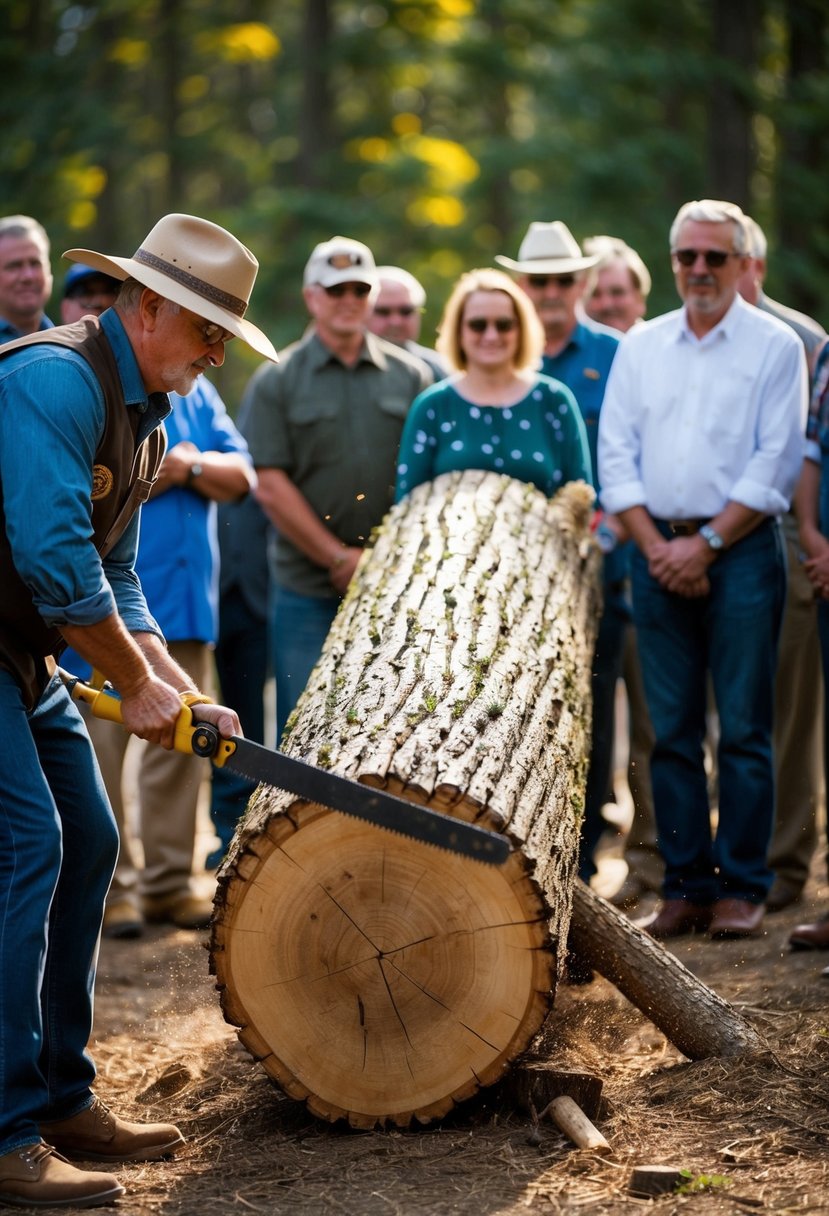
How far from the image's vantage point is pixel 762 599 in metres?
5.98

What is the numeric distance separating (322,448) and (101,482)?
3.32 meters

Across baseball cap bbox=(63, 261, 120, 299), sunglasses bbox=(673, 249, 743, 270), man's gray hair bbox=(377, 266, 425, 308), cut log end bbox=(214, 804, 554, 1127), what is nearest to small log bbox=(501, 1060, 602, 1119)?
cut log end bbox=(214, 804, 554, 1127)

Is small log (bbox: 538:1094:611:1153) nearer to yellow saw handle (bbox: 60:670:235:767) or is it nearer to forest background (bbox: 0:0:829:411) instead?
yellow saw handle (bbox: 60:670:235:767)

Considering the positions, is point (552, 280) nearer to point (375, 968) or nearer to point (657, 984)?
point (657, 984)

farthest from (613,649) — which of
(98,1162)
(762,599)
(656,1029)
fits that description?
(98,1162)

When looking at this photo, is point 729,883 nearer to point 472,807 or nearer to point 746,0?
point 472,807

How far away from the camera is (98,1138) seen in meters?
3.87

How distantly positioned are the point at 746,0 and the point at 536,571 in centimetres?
1397

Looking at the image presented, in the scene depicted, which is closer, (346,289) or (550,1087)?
(550,1087)

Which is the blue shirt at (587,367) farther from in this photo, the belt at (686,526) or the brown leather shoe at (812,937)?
the brown leather shoe at (812,937)

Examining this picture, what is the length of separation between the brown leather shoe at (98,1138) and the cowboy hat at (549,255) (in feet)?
15.6

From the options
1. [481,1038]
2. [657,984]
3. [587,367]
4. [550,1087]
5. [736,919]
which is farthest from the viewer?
[587,367]

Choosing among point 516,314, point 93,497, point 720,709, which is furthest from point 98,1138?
point 516,314

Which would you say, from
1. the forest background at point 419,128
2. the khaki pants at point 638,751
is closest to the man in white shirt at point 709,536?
the khaki pants at point 638,751
